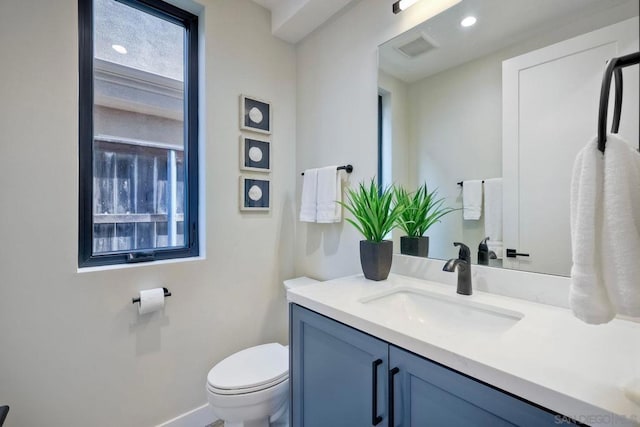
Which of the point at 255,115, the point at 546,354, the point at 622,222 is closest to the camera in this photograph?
the point at 622,222

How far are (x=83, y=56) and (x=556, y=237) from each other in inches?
86.7

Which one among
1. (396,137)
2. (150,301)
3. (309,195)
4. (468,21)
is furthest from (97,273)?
(468,21)

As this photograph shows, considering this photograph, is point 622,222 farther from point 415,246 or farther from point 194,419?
point 194,419

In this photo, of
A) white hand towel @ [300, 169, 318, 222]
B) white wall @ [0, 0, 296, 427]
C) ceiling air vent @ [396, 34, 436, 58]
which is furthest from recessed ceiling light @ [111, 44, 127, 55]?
ceiling air vent @ [396, 34, 436, 58]

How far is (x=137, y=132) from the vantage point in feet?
5.06

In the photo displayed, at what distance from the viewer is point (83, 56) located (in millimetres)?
1365

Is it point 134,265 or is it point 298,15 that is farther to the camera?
point 298,15

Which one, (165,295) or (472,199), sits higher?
(472,199)

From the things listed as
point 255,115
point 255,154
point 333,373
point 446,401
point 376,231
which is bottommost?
point 333,373

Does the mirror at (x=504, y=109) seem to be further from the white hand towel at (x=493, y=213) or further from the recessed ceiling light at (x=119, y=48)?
the recessed ceiling light at (x=119, y=48)

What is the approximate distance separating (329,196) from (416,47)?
2.92ft

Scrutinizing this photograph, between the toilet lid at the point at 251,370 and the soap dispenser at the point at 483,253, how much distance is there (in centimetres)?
105

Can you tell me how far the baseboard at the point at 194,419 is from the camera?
1529 millimetres

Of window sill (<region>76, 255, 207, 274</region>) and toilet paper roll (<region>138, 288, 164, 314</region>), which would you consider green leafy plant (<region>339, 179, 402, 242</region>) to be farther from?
toilet paper roll (<region>138, 288, 164, 314</region>)
